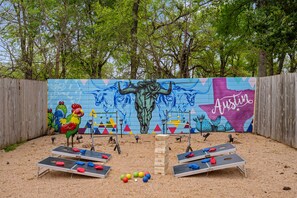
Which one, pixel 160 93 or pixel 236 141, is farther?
pixel 160 93

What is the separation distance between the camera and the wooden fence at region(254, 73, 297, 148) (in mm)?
8641

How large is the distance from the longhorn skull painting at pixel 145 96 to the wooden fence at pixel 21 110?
9.23ft

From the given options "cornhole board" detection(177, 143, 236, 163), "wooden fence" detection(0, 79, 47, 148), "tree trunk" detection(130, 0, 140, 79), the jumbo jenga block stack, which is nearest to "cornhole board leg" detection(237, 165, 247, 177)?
"cornhole board" detection(177, 143, 236, 163)

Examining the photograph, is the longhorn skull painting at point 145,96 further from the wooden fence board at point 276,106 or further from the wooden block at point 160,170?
the wooden block at point 160,170

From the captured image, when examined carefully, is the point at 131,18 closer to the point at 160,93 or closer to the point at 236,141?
the point at 160,93

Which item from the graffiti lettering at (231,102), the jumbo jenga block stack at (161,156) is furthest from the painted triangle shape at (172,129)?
the jumbo jenga block stack at (161,156)

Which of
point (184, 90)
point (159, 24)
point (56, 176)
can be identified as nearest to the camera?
point (56, 176)

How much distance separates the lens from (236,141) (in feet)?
32.1

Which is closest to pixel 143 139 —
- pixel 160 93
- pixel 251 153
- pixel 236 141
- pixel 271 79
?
pixel 160 93

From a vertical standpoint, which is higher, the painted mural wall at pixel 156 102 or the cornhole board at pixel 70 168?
the painted mural wall at pixel 156 102

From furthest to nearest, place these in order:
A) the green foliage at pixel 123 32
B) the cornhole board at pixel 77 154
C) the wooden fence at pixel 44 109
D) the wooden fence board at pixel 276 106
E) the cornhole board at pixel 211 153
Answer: the green foliage at pixel 123 32 < the wooden fence board at pixel 276 106 < the wooden fence at pixel 44 109 < the cornhole board at pixel 77 154 < the cornhole board at pixel 211 153

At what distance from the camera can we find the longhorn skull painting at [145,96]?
38.3ft

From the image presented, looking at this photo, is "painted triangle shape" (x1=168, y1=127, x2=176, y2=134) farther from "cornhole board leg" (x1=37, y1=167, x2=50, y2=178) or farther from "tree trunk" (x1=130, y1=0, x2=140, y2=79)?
"cornhole board leg" (x1=37, y1=167, x2=50, y2=178)

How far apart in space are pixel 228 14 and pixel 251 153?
8776mm
